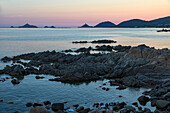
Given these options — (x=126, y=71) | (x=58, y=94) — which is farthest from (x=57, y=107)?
(x=126, y=71)

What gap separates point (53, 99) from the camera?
92.4 ft

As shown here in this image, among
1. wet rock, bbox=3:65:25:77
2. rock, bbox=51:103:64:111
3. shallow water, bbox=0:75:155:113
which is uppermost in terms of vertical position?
wet rock, bbox=3:65:25:77

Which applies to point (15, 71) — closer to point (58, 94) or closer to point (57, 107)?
point (58, 94)

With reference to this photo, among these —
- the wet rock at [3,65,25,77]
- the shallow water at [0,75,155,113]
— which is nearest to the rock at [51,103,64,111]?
the shallow water at [0,75,155,113]

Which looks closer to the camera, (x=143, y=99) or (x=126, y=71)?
(x=143, y=99)

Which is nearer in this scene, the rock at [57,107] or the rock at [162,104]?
the rock at [57,107]

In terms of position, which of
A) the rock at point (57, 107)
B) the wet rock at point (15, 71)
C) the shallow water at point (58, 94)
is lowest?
the shallow water at point (58, 94)

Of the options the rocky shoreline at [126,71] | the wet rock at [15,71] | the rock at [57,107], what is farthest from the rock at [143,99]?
the wet rock at [15,71]

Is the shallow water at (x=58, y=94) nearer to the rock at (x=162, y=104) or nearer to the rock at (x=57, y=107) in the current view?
the rock at (x=162, y=104)

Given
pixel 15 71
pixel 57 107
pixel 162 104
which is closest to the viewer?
pixel 57 107

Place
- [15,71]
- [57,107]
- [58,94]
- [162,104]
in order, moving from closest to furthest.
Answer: [57,107], [162,104], [58,94], [15,71]

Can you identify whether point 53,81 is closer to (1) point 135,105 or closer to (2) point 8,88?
(2) point 8,88

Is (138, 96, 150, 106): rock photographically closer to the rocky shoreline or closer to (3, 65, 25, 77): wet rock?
the rocky shoreline

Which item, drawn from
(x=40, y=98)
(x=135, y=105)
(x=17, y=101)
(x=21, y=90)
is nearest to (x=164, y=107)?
(x=135, y=105)
